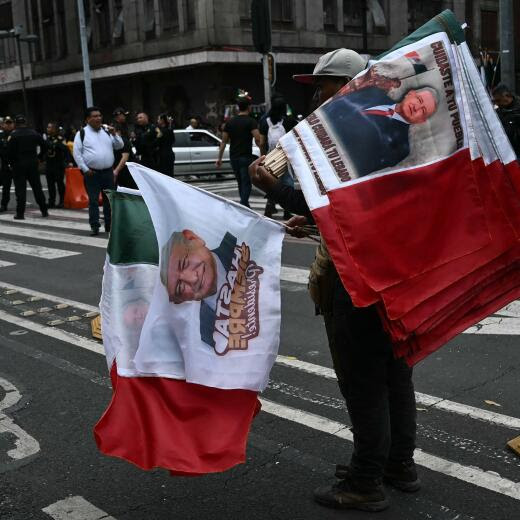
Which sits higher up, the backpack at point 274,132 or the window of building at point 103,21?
the window of building at point 103,21


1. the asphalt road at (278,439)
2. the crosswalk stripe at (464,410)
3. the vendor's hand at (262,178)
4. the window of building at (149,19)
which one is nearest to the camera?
the vendor's hand at (262,178)

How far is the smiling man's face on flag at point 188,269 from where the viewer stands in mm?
3172

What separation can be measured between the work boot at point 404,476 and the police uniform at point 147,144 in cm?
964

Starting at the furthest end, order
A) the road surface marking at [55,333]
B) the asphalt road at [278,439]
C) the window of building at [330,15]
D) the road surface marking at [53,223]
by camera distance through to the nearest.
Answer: the window of building at [330,15] < the road surface marking at [53,223] < the road surface marking at [55,333] < the asphalt road at [278,439]

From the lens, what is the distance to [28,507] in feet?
11.3

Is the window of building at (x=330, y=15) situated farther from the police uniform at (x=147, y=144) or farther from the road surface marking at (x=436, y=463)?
the road surface marking at (x=436, y=463)

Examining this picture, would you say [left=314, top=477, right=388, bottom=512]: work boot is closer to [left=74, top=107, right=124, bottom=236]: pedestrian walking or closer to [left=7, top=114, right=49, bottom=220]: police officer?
[left=74, top=107, right=124, bottom=236]: pedestrian walking

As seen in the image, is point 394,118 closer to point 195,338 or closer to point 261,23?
point 195,338

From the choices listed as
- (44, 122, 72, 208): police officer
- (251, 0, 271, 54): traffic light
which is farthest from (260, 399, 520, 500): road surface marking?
(44, 122, 72, 208): police officer

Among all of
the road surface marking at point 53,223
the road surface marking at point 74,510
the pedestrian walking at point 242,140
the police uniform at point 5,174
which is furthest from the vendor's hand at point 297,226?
the police uniform at point 5,174

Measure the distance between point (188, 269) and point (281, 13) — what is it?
31.8 meters

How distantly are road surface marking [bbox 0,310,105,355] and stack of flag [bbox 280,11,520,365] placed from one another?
3.39m

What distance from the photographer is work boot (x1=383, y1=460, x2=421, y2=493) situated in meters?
3.44

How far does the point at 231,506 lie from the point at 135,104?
35.0m
